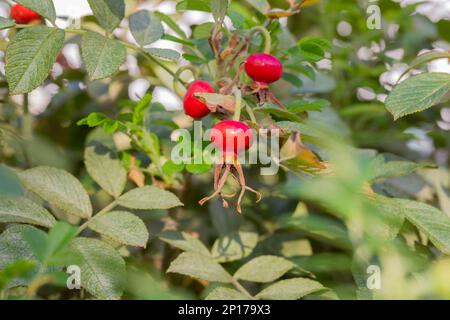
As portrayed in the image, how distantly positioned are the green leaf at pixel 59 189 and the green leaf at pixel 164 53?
0.21 m

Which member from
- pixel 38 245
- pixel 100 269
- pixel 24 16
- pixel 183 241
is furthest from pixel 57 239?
pixel 24 16

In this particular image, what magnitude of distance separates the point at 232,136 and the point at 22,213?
Answer: 0.90 feet

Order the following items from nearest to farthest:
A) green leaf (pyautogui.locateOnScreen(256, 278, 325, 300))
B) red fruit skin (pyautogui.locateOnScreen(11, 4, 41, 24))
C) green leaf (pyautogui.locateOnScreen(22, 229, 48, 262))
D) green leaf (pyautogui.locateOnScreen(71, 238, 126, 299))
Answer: green leaf (pyautogui.locateOnScreen(22, 229, 48, 262)) → green leaf (pyautogui.locateOnScreen(71, 238, 126, 299)) → green leaf (pyautogui.locateOnScreen(256, 278, 325, 300)) → red fruit skin (pyautogui.locateOnScreen(11, 4, 41, 24))

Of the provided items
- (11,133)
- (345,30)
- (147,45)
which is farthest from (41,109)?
(345,30)

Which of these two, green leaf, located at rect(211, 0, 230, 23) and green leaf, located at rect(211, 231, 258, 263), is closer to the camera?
green leaf, located at rect(211, 0, 230, 23)

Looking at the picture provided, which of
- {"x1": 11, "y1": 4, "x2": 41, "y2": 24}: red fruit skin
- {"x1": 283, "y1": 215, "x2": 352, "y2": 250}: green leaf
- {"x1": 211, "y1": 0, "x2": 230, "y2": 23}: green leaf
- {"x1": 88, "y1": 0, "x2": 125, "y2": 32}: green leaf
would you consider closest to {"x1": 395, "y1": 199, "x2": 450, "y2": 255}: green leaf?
{"x1": 283, "y1": 215, "x2": 352, "y2": 250}: green leaf

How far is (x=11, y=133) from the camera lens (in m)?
1.02

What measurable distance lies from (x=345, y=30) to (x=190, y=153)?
2.80ft

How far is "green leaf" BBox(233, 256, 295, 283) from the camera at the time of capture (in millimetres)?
824

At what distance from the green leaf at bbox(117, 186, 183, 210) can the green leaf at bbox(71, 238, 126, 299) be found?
3.9 inches

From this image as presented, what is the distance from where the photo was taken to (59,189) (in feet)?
2.61

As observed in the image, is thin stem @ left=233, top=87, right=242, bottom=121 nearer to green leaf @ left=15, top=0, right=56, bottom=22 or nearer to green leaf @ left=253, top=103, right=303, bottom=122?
green leaf @ left=253, top=103, right=303, bottom=122

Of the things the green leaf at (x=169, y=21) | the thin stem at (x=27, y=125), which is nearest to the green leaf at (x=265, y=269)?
the green leaf at (x=169, y=21)

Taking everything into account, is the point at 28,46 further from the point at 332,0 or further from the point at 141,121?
the point at 332,0
